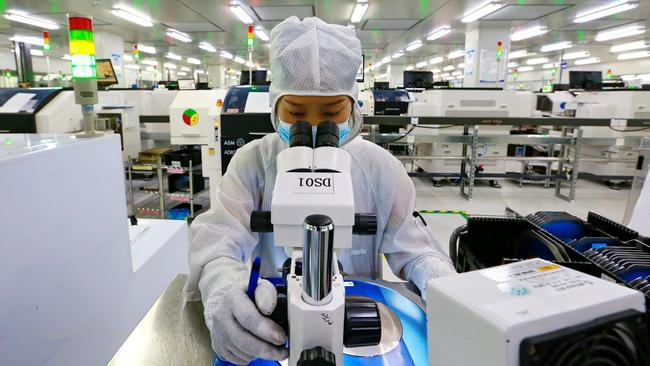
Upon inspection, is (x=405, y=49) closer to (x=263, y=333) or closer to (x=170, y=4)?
(x=170, y=4)

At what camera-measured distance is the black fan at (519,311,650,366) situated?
1.05 feet

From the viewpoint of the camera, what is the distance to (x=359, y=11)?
Answer: 6.98m

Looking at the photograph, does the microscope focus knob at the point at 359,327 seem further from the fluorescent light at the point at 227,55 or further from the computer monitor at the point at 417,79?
the fluorescent light at the point at 227,55

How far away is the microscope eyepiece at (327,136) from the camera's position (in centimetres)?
59

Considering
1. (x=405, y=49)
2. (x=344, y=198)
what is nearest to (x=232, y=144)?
(x=344, y=198)

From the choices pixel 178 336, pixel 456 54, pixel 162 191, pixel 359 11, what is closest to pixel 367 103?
pixel 162 191

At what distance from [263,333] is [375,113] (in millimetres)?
4385

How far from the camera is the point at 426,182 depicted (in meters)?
5.85

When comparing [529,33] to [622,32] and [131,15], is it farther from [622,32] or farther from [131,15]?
[131,15]

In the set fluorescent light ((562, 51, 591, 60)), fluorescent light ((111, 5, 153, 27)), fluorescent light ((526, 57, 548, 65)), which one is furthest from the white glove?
fluorescent light ((526, 57, 548, 65))

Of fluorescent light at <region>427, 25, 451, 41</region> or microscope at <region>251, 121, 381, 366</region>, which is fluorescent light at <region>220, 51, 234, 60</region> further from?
microscope at <region>251, 121, 381, 366</region>

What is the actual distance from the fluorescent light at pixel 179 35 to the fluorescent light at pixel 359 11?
14.0 ft

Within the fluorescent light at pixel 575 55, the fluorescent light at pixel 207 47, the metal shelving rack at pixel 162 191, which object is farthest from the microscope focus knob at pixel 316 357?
the fluorescent light at pixel 575 55

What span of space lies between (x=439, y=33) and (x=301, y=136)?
32.6 ft
